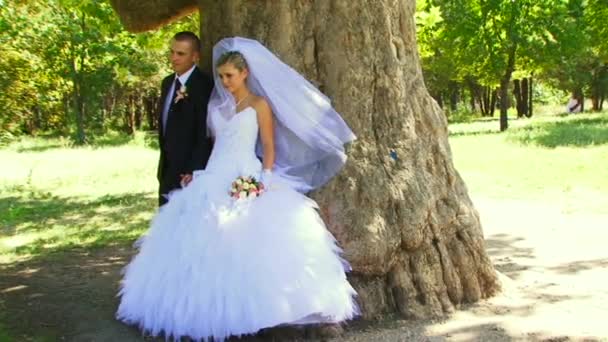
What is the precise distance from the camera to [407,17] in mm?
6012

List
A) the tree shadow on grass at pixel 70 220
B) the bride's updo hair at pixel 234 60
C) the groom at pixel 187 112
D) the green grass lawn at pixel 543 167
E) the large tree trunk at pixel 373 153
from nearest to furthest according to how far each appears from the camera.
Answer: the bride's updo hair at pixel 234 60, the large tree trunk at pixel 373 153, the groom at pixel 187 112, the tree shadow on grass at pixel 70 220, the green grass lawn at pixel 543 167

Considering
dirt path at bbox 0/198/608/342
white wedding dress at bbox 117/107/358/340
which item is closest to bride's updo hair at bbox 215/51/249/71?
white wedding dress at bbox 117/107/358/340

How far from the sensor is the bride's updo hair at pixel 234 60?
515cm

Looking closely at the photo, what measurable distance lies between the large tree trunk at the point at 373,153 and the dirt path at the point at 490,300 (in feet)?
1.31

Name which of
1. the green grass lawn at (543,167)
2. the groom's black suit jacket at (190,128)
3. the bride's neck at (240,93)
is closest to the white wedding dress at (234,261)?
the bride's neck at (240,93)

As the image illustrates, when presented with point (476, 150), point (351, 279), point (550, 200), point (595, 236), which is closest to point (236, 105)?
point (351, 279)

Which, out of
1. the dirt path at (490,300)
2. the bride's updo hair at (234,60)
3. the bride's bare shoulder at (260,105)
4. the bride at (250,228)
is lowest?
the dirt path at (490,300)

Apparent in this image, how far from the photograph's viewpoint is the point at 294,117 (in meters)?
5.23

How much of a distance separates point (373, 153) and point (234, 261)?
1524 mm

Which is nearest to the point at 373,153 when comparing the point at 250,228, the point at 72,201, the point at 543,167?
the point at 250,228

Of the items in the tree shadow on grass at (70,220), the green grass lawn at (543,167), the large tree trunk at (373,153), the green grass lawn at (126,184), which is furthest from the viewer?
the green grass lawn at (543,167)

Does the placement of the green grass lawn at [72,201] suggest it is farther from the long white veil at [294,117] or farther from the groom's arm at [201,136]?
the long white veil at [294,117]

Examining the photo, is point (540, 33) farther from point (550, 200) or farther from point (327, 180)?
point (327, 180)

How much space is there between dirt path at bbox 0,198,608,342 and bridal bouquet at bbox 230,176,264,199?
4.28ft
